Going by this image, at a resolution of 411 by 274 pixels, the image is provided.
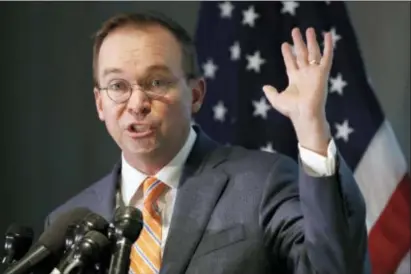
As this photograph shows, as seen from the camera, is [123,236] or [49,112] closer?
[123,236]

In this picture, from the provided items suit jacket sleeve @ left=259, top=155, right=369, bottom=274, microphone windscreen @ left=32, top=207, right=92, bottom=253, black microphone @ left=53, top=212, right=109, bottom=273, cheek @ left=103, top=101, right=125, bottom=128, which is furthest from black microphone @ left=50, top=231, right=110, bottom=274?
cheek @ left=103, top=101, right=125, bottom=128

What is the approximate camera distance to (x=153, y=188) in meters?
1.64

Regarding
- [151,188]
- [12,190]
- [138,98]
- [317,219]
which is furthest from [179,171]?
[12,190]

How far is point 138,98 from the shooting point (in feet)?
4.92

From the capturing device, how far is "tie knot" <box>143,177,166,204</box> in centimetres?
163

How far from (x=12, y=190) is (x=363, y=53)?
1442mm

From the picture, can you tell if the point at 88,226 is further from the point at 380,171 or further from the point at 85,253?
the point at 380,171

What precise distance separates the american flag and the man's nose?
0.98m

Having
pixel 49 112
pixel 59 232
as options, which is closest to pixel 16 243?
pixel 59 232

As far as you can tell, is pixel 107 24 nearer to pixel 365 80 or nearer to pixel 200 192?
pixel 200 192

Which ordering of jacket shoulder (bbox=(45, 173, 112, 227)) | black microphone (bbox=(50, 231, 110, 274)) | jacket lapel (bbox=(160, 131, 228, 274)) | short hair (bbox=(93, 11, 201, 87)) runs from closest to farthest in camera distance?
black microphone (bbox=(50, 231, 110, 274)), jacket lapel (bbox=(160, 131, 228, 274)), short hair (bbox=(93, 11, 201, 87)), jacket shoulder (bbox=(45, 173, 112, 227))

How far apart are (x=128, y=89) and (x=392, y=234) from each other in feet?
3.82

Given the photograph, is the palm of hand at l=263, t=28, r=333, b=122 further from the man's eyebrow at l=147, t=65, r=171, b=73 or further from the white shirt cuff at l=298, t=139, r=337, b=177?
the man's eyebrow at l=147, t=65, r=171, b=73

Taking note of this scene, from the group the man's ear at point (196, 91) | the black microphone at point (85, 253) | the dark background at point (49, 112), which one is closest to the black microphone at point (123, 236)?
the black microphone at point (85, 253)
